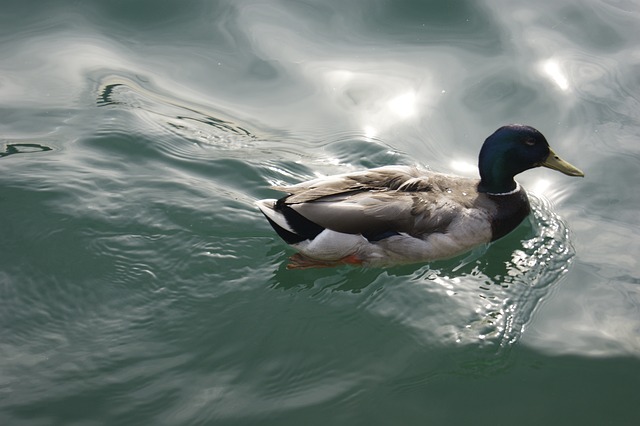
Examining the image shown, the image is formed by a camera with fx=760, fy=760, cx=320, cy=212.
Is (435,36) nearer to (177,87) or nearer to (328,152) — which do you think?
(328,152)

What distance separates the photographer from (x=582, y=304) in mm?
5422

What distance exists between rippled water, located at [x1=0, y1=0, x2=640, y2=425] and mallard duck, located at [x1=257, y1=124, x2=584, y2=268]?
0.17m

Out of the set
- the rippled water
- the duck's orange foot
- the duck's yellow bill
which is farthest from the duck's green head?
the duck's orange foot

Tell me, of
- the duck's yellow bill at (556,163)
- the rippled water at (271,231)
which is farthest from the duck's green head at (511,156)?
the rippled water at (271,231)

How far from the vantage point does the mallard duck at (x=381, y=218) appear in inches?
219

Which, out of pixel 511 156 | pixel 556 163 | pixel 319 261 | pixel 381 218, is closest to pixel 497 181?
pixel 511 156

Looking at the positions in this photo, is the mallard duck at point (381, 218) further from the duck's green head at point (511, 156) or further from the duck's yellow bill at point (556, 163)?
the duck's yellow bill at point (556, 163)

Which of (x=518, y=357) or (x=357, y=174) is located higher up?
(x=357, y=174)

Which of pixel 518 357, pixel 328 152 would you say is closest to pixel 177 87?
pixel 328 152

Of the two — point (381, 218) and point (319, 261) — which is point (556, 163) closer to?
point (381, 218)

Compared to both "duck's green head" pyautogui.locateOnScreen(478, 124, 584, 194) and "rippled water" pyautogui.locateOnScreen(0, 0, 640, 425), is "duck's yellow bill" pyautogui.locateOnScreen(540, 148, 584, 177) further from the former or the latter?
"rippled water" pyautogui.locateOnScreen(0, 0, 640, 425)

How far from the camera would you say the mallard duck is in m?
5.55

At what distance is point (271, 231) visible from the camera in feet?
19.2

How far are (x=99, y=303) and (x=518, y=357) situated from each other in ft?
9.03
